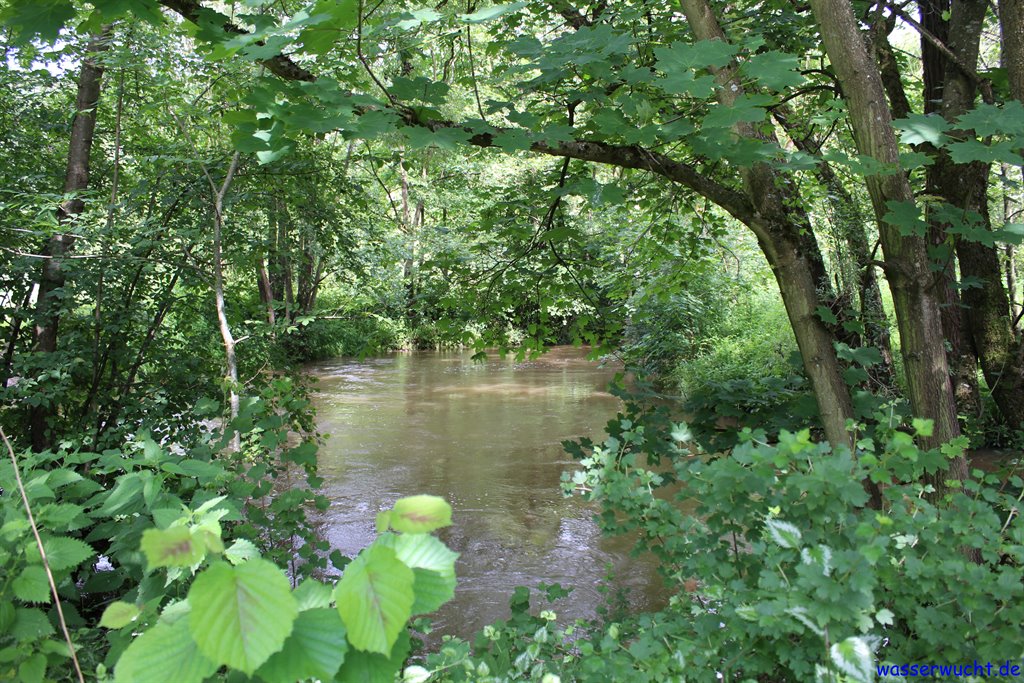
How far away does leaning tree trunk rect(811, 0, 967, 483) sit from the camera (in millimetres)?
2229

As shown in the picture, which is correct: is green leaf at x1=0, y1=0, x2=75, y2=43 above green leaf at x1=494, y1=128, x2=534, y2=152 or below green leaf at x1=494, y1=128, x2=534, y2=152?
above

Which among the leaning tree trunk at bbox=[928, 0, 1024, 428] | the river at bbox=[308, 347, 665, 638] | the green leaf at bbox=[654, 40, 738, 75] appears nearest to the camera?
the green leaf at bbox=[654, 40, 738, 75]

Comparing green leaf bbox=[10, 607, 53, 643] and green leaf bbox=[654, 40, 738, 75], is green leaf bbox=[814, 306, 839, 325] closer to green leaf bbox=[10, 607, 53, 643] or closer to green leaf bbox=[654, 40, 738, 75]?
green leaf bbox=[654, 40, 738, 75]

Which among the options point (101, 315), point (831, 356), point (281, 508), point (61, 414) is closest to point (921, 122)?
point (831, 356)

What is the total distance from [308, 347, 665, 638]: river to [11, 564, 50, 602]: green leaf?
7.18 ft

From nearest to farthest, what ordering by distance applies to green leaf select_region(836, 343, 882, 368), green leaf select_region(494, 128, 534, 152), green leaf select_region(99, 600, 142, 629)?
green leaf select_region(99, 600, 142, 629) → green leaf select_region(494, 128, 534, 152) → green leaf select_region(836, 343, 882, 368)

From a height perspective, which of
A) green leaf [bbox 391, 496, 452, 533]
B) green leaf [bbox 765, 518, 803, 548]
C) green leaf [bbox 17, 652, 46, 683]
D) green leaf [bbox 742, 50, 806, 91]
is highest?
green leaf [bbox 742, 50, 806, 91]

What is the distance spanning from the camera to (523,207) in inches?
131

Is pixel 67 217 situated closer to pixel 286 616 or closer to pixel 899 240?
pixel 286 616

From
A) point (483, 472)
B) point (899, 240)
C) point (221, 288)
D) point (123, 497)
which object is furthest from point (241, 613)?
point (483, 472)

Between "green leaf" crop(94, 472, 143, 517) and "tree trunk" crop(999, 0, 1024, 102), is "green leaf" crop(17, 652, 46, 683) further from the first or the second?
"tree trunk" crop(999, 0, 1024, 102)

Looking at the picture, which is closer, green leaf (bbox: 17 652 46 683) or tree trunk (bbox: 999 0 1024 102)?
green leaf (bbox: 17 652 46 683)

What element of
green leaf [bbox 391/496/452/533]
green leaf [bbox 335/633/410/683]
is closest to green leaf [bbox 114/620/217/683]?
green leaf [bbox 335/633/410/683]

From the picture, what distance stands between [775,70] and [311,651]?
6.51 ft
